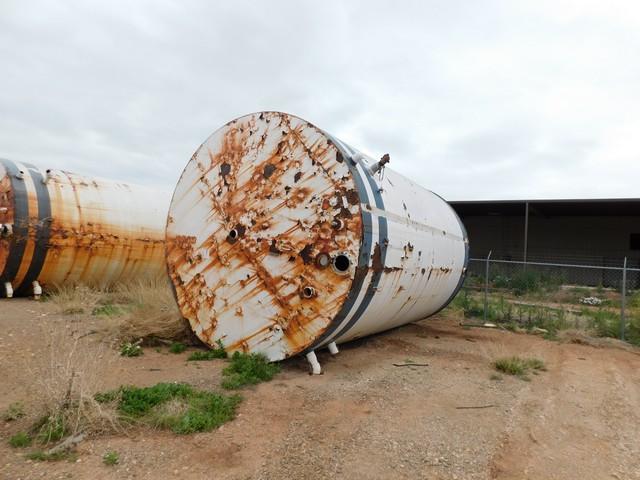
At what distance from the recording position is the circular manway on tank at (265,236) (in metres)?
4.95

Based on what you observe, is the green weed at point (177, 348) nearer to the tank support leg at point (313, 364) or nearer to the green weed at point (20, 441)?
the tank support leg at point (313, 364)

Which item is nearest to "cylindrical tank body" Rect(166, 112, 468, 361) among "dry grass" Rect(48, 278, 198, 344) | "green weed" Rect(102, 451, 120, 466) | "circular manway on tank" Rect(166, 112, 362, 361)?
"circular manway on tank" Rect(166, 112, 362, 361)

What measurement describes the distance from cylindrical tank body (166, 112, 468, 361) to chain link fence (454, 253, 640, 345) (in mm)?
4781

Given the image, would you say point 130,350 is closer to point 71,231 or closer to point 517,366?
point 517,366

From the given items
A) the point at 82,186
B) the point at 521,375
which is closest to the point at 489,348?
the point at 521,375

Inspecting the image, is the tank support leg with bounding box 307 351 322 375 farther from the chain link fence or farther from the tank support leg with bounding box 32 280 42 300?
the tank support leg with bounding box 32 280 42 300

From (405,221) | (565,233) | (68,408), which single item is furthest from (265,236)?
(565,233)

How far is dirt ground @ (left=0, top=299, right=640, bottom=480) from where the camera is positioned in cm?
316

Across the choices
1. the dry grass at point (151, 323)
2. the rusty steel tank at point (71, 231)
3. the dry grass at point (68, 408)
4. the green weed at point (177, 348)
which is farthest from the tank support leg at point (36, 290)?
the dry grass at point (68, 408)

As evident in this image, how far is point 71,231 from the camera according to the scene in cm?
956

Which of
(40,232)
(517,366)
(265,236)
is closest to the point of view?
(265,236)

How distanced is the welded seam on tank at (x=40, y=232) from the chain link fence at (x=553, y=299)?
8735 millimetres

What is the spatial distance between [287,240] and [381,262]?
1.05m

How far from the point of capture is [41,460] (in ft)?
9.89
